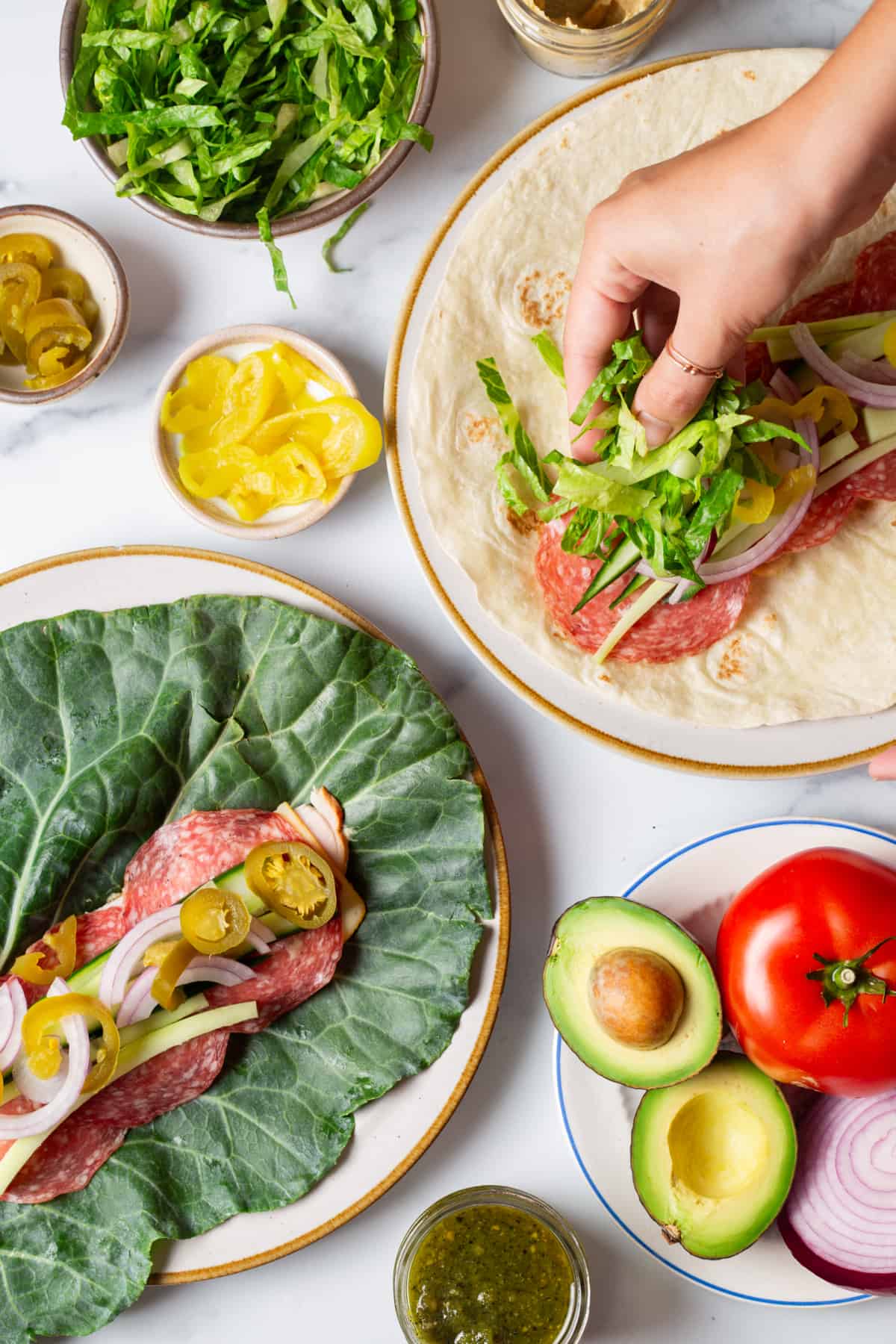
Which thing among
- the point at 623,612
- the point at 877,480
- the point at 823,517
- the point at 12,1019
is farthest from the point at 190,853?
the point at 877,480

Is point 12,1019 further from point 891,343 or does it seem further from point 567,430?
point 891,343

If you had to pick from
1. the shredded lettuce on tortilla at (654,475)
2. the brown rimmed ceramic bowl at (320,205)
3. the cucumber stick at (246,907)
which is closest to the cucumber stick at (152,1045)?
the cucumber stick at (246,907)

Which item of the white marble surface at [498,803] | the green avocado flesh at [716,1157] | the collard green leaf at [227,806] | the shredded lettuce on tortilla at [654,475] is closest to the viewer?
the shredded lettuce on tortilla at [654,475]

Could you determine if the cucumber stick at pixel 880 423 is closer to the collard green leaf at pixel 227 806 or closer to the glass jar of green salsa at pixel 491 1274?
the collard green leaf at pixel 227 806

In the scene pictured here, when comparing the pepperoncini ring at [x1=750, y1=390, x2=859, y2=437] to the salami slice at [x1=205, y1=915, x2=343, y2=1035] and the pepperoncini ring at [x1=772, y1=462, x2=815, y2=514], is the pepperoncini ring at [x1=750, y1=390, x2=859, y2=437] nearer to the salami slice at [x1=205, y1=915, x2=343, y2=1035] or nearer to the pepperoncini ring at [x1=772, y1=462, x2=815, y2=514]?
the pepperoncini ring at [x1=772, y1=462, x2=815, y2=514]

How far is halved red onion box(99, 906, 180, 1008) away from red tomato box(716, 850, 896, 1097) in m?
0.92

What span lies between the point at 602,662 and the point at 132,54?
4.11ft

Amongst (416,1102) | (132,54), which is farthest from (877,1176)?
(132,54)

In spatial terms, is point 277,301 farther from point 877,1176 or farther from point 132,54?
point 877,1176

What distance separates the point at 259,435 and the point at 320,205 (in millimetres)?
395

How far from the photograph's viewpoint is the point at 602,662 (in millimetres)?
1899

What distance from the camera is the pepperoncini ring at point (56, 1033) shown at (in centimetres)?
176

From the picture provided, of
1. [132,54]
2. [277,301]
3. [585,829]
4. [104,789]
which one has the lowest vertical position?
[585,829]

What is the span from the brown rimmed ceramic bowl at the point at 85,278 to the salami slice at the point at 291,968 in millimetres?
1000
